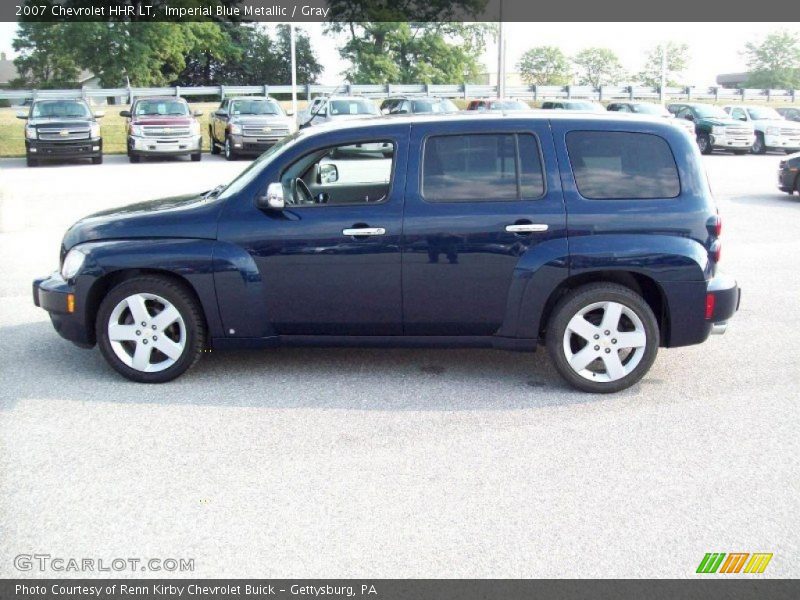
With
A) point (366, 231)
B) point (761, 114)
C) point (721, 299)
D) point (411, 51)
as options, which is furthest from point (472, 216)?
point (411, 51)

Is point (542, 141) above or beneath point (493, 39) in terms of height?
beneath

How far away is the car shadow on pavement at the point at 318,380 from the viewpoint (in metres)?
5.67

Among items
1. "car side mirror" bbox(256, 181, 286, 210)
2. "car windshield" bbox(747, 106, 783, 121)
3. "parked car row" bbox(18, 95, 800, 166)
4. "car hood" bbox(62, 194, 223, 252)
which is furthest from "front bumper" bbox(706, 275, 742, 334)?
"car windshield" bbox(747, 106, 783, 121)

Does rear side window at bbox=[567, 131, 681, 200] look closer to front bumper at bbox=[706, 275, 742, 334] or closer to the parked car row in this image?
front bumper at bbox=[706, 275, 742, 334]

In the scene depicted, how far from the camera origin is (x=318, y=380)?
6.09m

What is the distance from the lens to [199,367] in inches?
252

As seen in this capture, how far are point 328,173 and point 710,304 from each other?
109 inches

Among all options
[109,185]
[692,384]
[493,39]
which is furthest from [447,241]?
[493,39]

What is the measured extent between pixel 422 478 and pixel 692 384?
2468mm

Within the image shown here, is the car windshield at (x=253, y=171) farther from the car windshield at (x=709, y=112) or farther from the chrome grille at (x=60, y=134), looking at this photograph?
the car windshield at (x=709, y=112)

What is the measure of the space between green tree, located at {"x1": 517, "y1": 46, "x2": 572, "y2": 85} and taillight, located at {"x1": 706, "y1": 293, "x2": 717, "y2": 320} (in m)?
85.8
